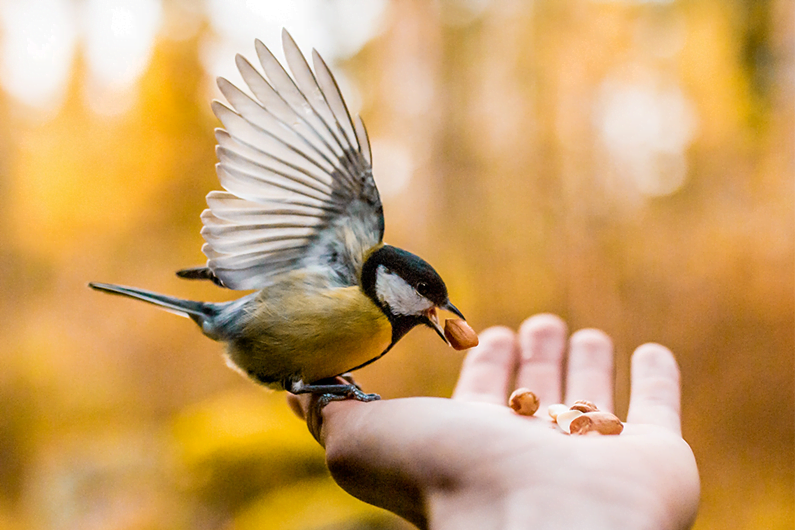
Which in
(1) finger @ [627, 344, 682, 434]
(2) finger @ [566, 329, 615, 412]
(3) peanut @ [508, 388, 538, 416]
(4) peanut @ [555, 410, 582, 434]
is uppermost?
(3) peanut @ [508, 388, 538, 416]

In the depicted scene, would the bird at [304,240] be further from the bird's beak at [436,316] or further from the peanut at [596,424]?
the peanut at [596,424]

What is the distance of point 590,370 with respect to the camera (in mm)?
1232

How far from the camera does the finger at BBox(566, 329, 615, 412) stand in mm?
1184

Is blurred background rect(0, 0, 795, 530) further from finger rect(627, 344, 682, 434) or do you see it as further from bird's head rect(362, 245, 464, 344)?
bird's head rect(362, 245, 464, 344)

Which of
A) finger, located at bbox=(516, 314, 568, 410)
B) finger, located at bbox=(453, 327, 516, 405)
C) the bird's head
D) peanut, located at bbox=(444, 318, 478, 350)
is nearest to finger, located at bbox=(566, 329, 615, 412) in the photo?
finger, located at bbox=(516, 314, 568, 410)

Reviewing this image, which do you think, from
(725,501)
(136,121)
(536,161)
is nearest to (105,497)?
(136,121)

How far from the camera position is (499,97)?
2.24 meters

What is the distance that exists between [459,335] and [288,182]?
1.23 feet

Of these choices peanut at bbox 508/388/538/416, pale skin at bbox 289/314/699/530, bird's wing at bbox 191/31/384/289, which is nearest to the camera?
pale skin at bbox 289/314/699/530

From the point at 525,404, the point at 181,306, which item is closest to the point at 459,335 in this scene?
the point at 525,404

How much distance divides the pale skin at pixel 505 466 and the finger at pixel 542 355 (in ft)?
0.65

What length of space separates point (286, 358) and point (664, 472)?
57cm

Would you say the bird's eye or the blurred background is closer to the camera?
the bird's eye

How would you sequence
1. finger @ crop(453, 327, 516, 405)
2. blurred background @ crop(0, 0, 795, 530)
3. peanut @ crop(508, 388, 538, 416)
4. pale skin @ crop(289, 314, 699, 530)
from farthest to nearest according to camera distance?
blurred background @ crop(0, 0, 795, 530) → finger @ crop(453, 327, 516, 405) → peanut @ crop(508, 388, 538, 416) → pale skin @ crop(289, 314, 699, 530)
